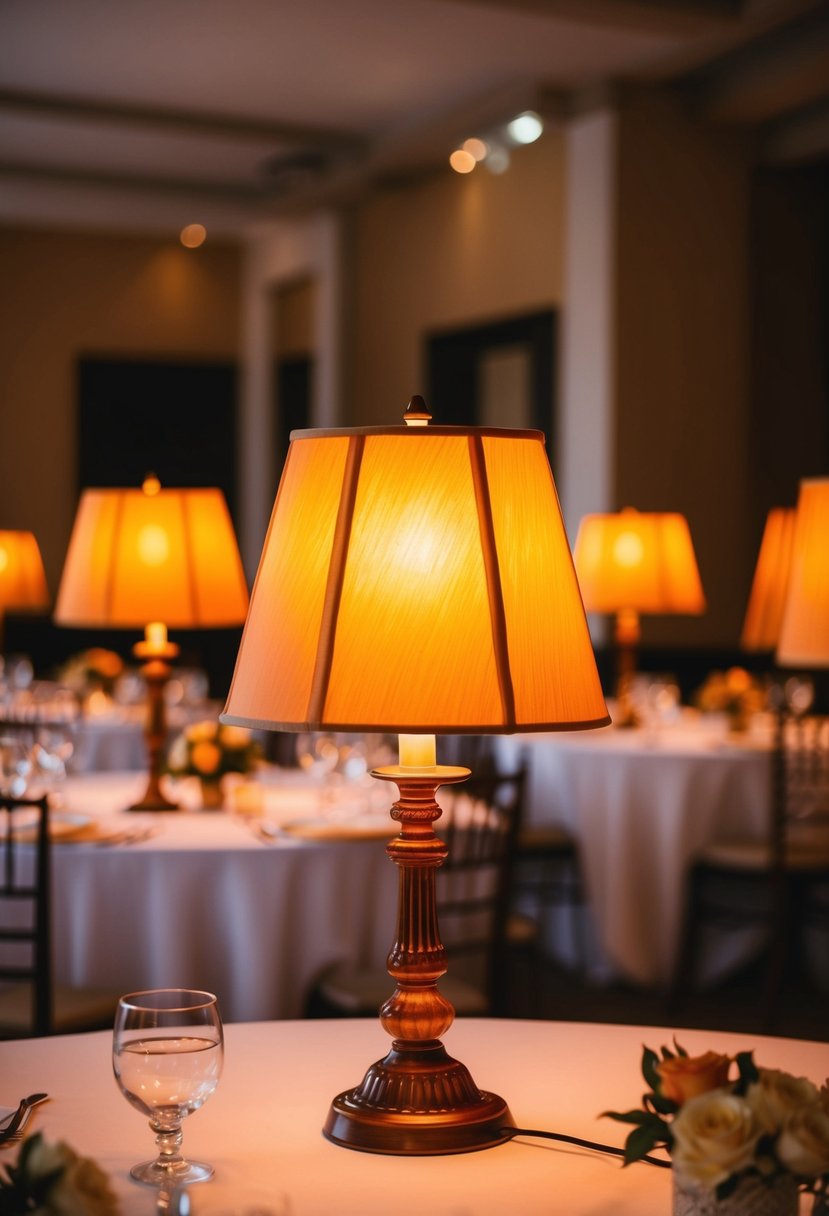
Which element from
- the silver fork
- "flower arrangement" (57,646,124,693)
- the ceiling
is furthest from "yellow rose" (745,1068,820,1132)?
the ceiling

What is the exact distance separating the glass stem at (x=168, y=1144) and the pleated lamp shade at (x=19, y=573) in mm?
4892

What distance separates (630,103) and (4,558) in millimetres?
4080

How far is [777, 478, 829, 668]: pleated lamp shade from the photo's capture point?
2598mm

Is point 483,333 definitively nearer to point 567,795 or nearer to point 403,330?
point 403,330

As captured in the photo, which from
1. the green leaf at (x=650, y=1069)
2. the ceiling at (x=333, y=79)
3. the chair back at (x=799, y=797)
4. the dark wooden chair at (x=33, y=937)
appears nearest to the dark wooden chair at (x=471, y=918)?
the dark wooden chair at (x=33, y=937)

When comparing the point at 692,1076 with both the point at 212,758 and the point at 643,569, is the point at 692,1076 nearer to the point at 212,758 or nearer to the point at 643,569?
the point at 212,758

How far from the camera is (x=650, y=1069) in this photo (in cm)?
129

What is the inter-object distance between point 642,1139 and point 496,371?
29.2 feet

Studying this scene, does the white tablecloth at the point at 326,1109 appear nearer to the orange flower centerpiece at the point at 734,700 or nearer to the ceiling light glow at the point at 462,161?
the orange flower centerpiece at the point at 734,700

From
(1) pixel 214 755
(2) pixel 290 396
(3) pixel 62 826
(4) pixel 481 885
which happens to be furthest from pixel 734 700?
(2) pixel 290 396

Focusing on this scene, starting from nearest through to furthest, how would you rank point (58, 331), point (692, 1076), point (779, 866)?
1. point (692, 1076)
2. point (779, 866)
3. point (58, 331)

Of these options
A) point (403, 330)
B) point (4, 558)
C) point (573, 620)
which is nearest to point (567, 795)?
point (4, 558)

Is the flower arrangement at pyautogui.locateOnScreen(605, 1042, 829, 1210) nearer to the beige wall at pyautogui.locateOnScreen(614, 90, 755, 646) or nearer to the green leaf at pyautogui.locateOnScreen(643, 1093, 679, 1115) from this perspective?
the green leaf at pyautogui.locateOnScreen(643, 1093, 679, 1115)

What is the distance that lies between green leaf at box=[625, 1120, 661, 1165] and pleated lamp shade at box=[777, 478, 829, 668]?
1472 millimetres
